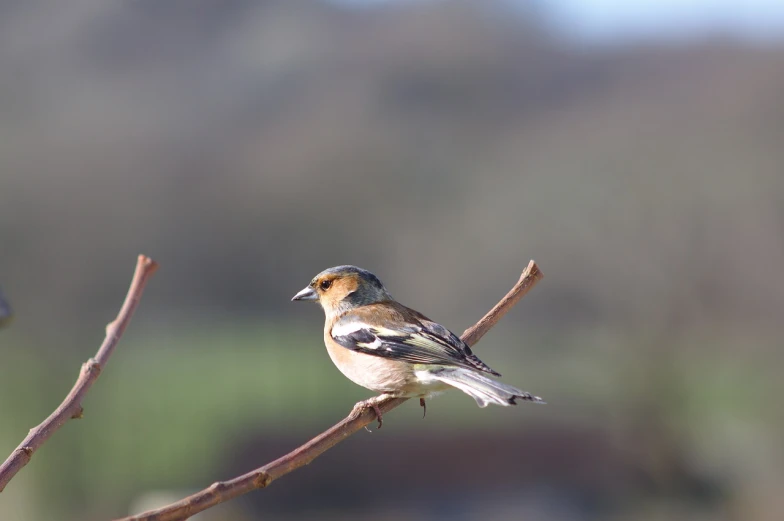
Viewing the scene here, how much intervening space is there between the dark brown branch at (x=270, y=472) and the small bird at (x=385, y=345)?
27cm

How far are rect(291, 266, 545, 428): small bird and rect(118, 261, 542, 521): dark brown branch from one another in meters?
0.27

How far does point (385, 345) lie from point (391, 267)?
40.1ft

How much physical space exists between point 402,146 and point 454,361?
1698cm

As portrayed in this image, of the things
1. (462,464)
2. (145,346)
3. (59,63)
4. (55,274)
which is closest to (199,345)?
(145,346)

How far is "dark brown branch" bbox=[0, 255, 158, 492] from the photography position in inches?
83.5

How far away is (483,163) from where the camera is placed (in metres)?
20.7

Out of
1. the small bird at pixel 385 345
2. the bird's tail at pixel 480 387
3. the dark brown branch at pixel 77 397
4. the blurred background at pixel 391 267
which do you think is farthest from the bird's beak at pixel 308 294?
the blurred background at pixel 391 267

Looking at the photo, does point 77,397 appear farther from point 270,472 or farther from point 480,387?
point 480,387

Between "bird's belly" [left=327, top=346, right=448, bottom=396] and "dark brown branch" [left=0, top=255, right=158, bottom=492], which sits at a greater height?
"bird's belly" [left=327, top=346, right=448, bottom=396]

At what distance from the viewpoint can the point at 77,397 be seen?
2.40 meters

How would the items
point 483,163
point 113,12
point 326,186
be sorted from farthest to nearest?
point 483,163
point 113,12
point 326,186

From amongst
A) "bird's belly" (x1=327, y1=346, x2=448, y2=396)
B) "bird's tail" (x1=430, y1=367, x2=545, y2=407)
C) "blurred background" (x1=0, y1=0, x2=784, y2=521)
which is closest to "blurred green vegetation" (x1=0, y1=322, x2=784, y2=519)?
"blurred background" (x1=0, y1=0, x2=784, y2=521)

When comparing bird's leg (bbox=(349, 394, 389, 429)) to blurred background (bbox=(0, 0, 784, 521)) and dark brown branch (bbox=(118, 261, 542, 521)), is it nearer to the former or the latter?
dark brown branch (bbox=(118, 261, 542, 521))

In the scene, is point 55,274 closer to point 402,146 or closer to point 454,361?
point 402,146
